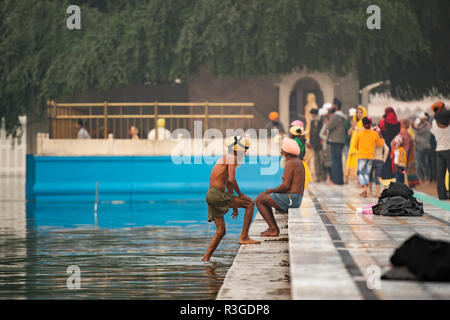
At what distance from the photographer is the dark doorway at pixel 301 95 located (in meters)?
34.5

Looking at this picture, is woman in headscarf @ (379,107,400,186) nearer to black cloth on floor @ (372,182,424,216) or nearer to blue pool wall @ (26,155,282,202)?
black cloth on floor @ (372,182,424,216)

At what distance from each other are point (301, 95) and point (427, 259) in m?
28.9

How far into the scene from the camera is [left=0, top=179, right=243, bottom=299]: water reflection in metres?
9.81

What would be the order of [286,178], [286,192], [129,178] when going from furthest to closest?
[129,178] < [286,192] < [286,178]

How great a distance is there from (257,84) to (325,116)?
9182 millimetres

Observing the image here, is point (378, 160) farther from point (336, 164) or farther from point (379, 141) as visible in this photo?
point (336, 164)

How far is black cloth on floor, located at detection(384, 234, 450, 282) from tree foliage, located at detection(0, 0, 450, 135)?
2017 cm

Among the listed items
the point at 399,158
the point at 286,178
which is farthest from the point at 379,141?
the point at 286,178

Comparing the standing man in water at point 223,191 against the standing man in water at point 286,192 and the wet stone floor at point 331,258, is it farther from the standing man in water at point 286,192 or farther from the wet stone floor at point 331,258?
the standing man in water at point 286,192

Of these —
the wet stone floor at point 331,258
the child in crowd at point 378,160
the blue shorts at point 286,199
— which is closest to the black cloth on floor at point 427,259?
the wet stone floor at point 331,258

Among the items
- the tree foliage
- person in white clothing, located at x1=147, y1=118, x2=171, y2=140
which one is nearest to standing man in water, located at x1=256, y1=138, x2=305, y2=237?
person in white clothing, located at x1=147, y1=118, x2=171, y2=140

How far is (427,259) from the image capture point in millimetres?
7496
